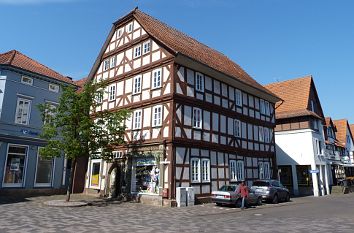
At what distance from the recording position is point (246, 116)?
90.6 feet

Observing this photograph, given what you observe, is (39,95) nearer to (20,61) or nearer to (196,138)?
(20,61)

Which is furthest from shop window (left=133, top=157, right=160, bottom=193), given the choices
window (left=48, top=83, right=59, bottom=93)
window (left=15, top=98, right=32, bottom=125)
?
window (left=48, top=83, right=59, bottom=93)

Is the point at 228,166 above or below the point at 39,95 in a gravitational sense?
below

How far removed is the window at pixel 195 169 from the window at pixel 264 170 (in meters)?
9.28

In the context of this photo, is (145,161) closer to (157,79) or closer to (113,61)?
(157,79)

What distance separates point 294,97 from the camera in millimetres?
37625

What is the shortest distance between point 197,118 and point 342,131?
122 ft

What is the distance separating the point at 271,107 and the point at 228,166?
11.2 meters

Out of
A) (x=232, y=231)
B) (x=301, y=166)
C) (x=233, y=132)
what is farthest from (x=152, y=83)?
(x=301, y=166)

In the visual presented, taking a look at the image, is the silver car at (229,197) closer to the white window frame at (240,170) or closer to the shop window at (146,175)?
the shop window at (146,175)

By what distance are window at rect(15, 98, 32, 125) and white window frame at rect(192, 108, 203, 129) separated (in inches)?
522

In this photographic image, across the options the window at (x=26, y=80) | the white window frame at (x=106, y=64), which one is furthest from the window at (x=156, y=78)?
the window at (x=26, y=80)

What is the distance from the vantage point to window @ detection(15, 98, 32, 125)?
941 inches

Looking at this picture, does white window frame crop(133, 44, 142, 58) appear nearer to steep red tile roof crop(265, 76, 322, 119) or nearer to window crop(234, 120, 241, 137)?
window crop(234, 120, 241, 137)
